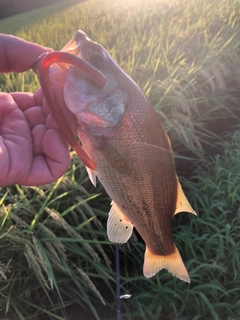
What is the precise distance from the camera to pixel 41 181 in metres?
1.31

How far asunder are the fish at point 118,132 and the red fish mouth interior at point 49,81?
15 millimetres

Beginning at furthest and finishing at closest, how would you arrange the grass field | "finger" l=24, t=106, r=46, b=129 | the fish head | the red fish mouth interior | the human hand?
1. the grass field
2. "finger" l=24, t=106, r=46, b=129
3. the human hand
4. the fish head
5. the red fish mouth interior

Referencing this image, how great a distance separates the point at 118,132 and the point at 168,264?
0.48 metres

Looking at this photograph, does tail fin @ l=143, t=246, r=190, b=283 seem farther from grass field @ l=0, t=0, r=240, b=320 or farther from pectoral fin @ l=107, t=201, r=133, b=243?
grass field @ l=0, t=0, r=240, b=320

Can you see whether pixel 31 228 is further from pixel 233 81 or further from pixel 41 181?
pixel 233 81

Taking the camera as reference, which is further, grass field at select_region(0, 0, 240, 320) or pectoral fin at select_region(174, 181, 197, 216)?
grass field at select_region(0, 0, 240, 320)

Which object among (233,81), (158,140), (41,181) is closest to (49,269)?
(41,181)

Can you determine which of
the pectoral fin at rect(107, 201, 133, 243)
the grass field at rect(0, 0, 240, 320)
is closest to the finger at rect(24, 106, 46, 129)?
the pectoral fin at rect(107, 201, 133, 243)

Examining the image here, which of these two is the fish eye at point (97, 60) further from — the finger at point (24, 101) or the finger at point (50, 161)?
the finger at point (24, 101)

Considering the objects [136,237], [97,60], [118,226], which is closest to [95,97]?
[97,60]

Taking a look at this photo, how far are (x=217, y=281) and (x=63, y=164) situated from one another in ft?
3.79

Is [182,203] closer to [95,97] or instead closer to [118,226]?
[118,226]

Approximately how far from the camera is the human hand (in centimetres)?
125

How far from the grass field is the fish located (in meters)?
0.67
